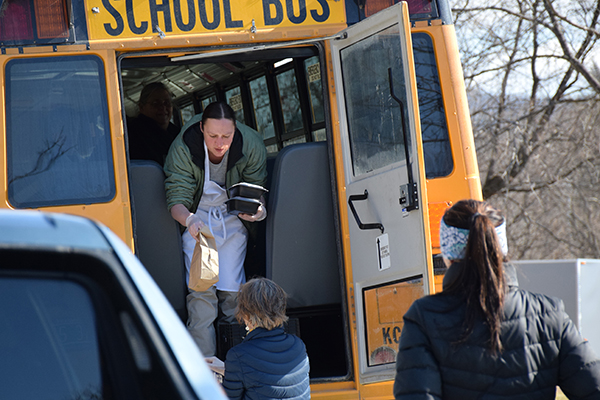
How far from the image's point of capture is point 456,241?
6.43 ft

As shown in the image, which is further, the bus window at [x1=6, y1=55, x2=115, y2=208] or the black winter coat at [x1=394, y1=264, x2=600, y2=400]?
the bus window at [x1=6, y1=55, x2=115, y2=208]

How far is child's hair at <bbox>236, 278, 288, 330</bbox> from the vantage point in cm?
289

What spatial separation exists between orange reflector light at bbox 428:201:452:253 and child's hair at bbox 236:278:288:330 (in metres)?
0.94

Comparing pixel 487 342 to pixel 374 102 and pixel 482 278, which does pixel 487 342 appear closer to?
pixel 482 278

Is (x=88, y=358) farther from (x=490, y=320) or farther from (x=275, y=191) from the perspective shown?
(x=275, y=191)

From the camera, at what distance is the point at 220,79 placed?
6547 mm

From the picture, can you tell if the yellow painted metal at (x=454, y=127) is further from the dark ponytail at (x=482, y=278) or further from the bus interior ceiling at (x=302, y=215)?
the dark ponytail at (x=482, y=278)

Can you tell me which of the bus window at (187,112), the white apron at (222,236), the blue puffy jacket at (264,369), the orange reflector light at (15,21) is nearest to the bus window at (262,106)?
the bus window at (187,112)

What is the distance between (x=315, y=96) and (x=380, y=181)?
75.9 inches

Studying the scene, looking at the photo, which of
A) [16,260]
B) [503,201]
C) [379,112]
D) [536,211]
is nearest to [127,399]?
[16,260]

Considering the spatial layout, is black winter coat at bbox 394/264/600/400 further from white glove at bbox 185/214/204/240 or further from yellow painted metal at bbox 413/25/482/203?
white glove at bbox 185/214/204/240

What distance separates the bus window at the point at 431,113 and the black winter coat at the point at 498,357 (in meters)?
1.91

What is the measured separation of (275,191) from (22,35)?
5.02 feet

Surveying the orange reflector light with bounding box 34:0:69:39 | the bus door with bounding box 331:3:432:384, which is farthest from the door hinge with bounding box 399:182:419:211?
the orange reflector light with bounding box 34:0:69:39
